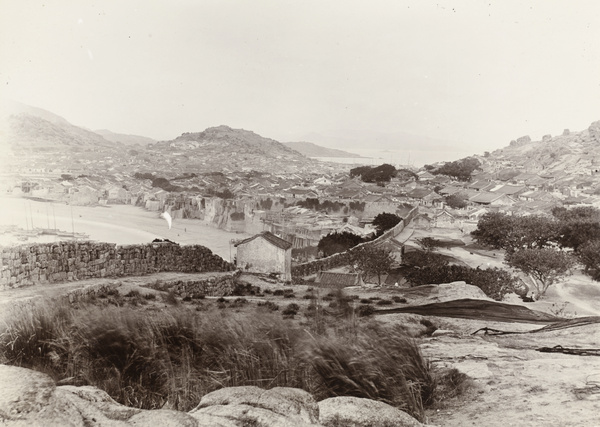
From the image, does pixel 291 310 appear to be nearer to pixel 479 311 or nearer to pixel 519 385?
pixel 479 311

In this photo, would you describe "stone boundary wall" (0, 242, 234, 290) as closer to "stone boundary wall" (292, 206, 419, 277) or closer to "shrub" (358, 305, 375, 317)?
"stone boundary wall" (292, 206, 419, 277)

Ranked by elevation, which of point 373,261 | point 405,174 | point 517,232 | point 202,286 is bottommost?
point 202,286

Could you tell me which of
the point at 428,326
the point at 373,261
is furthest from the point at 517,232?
the point at 428,326

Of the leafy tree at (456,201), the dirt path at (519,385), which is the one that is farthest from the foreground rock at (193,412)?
the leafy tree at (456,201)

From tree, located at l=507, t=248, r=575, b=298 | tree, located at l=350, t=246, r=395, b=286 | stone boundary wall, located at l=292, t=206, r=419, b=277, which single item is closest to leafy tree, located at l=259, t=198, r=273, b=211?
stone boundary wall, located at l=292, t=206, r=419, b=277

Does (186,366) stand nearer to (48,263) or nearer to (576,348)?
(576,348)

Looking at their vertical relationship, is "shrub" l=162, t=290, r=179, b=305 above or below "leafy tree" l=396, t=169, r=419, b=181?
below

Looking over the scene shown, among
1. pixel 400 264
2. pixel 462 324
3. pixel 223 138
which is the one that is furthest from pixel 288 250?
pixel 462 324
